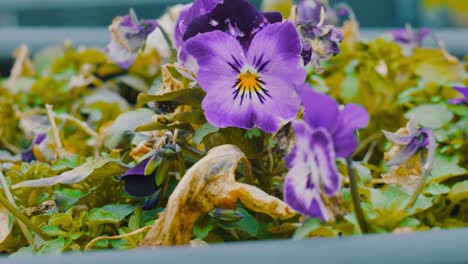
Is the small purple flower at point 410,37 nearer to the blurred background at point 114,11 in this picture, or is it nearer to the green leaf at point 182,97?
the green leaf at point 182,97

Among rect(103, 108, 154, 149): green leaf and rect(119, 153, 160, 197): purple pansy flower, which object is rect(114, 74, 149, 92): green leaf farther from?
rect(119, 153, 160, 197): purple pansy flower

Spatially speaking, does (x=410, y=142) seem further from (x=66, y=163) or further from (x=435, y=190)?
(x=66, y=163)

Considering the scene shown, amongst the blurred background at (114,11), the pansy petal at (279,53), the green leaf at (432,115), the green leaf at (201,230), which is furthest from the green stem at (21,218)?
the blurred background at (114,11)

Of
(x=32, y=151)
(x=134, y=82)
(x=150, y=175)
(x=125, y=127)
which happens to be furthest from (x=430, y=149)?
(x=134, y=82)

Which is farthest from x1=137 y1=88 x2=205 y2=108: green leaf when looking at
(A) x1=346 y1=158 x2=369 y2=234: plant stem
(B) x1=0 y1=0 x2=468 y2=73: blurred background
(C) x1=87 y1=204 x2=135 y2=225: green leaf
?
(B) x1=0 y1=0 x2=468 y2=73: blurred background

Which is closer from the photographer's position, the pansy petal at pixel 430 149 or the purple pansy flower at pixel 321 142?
the purple pansy flower at pixel 321 142

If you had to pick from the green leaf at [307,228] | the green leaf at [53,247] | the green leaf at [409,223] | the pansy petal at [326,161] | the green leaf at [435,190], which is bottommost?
the green leaf at [53,247]

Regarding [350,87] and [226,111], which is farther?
[350,87]
